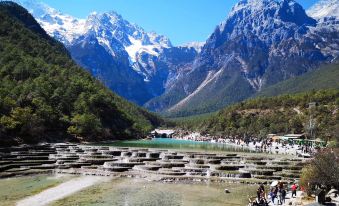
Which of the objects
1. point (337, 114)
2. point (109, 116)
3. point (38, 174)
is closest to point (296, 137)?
point (337, 114)

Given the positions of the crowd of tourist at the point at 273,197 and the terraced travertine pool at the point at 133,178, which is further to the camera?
the terraced travertine pool at the point at 133,178

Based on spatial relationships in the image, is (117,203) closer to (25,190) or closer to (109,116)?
(25,190)

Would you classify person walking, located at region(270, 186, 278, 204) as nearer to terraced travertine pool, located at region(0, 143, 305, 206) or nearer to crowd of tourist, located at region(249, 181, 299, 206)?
crowd of tourist, located at region(249, 181, 299, 206)

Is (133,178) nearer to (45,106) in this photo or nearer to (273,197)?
(273,197)

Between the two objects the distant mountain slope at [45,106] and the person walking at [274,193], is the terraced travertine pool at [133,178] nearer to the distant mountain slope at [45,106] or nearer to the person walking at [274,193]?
the person walking at [274,193]

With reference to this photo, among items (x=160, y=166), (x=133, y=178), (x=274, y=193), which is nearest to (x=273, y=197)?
(x=274, y=193)

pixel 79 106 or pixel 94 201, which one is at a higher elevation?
pixel 79 106

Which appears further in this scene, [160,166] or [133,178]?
[160,166]

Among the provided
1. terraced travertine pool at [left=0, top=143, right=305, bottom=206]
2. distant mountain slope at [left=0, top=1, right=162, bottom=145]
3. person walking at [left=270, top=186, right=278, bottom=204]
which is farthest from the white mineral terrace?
distant mountain slope at [left=0, top=1, right=162, bottom=145]

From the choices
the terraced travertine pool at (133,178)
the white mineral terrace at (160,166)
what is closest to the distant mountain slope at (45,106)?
the white mineral terrace at (160,166)

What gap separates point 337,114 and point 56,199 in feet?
525

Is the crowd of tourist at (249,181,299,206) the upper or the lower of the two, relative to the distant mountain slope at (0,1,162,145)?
lower

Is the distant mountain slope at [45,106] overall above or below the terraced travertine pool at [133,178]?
above

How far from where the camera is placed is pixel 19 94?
142250mm
